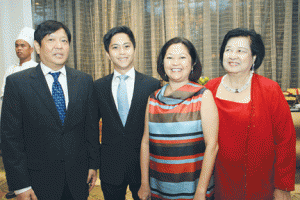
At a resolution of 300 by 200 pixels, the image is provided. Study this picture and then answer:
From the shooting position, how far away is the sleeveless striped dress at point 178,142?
3.64 ft

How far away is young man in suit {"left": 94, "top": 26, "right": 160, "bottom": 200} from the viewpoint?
4.34 ft

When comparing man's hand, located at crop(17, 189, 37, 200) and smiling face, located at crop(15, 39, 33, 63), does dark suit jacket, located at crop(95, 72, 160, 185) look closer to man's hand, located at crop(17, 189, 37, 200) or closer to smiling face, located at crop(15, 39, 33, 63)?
man's hand, located at crop(17, 189, 37, 200)

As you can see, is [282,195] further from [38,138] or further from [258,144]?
[38,138]

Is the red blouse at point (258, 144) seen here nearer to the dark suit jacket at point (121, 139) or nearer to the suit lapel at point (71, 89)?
the dark suit jacket at point (121, 139)

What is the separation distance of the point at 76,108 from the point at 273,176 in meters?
1.31

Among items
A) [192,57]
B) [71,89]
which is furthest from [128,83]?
[192,57]

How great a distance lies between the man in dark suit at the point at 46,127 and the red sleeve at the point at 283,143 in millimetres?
1205

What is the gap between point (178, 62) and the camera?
115cm

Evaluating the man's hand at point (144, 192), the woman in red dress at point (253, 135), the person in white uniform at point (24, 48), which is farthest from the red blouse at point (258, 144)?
the person in white uniform at point (24, 48)

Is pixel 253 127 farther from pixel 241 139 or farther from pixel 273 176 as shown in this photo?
pixel 273 176

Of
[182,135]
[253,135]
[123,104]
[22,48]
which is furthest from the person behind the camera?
[22,48]

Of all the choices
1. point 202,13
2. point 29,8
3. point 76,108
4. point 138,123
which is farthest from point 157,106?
point 29,8

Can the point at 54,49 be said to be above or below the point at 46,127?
above

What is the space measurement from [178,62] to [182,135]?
412 millimetres
